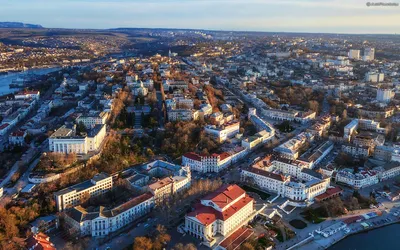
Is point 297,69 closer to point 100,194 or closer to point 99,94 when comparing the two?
point 99,94

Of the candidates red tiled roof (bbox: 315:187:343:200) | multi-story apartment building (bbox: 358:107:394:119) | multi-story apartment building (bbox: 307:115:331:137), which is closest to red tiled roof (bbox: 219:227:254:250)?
red tiled roof (bbox: 315:187:343:200)

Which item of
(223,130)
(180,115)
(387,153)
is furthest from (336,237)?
(180,115)

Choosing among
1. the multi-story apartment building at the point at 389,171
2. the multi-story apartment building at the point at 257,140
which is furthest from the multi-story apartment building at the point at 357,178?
the multi-story apartment building at the point at 257,140

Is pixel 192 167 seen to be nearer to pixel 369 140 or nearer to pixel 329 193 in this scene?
pixel 329 193

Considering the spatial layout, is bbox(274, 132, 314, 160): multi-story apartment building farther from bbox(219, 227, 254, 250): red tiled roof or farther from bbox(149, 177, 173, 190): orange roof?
bbox(219, 227, 254, 250): red tiled roof

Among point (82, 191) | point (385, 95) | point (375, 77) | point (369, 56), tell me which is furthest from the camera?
point (369, 56)
